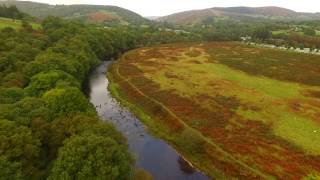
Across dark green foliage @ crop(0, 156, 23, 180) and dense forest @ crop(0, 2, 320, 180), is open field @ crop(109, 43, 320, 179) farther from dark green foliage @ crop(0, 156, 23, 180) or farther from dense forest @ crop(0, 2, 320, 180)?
dark green foliage @ crop(0, 156, 23, 180)

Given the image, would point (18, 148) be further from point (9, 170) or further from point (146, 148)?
point (146, 148)

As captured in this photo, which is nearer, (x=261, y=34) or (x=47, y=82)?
(x=47, y=82)

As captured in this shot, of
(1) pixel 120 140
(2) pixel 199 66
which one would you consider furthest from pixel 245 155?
(2) pixel 199 66

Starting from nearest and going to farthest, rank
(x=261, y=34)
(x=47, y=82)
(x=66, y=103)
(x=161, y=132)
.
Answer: (x=66, y=103), (x=161, y=132), (x=47, y=82), (x=261, y=34)

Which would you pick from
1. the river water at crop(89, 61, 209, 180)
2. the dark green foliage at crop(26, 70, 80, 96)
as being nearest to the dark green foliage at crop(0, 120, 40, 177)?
the river water at crop(89, 61, 209, 180)

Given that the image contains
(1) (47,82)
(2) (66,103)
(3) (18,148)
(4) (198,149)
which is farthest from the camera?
(1) (47,82)

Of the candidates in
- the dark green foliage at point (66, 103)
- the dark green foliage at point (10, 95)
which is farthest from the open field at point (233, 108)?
the dark green foliage at point (10, 95)

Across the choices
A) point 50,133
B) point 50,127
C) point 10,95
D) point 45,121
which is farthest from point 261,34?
point 50,133

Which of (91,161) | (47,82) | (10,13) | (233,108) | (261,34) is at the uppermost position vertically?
(10,13)
